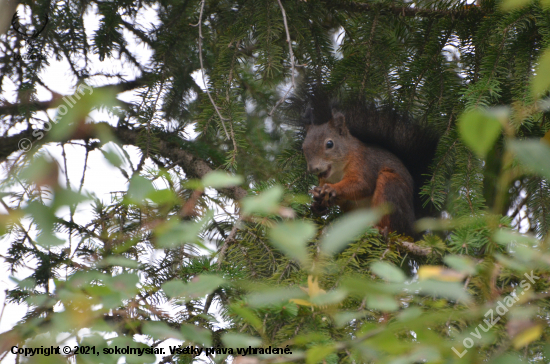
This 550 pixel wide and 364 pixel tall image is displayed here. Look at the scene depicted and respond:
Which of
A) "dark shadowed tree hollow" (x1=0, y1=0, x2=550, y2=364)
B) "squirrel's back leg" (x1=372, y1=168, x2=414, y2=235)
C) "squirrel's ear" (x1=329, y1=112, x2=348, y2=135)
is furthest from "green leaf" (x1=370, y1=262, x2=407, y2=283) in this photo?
"squirrel's ear" (x1=329, y1=112, x2=348, y2=135)

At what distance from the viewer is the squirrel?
2.12 metres

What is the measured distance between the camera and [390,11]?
1930 millimetres

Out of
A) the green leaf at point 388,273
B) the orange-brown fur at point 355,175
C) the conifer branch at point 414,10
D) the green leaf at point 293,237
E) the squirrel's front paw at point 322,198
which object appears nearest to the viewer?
the green leaf at point 293,237

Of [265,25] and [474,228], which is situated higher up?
[265,25]

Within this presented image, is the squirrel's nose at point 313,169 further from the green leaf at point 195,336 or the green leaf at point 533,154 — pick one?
the green leaf at point 533,154

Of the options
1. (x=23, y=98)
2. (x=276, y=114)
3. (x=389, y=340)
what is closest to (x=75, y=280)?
(x=389, y=340)

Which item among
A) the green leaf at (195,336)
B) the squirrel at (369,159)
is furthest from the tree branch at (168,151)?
the green leaf at (195,336)

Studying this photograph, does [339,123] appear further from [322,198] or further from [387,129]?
[322,198]

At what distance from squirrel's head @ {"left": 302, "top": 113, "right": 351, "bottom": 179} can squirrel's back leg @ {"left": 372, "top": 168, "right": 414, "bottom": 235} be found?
301 mm

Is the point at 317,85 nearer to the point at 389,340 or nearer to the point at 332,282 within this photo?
the point at 332,282

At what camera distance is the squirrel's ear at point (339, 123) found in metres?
2.44

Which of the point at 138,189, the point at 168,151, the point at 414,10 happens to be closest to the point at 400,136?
the point at 414,10

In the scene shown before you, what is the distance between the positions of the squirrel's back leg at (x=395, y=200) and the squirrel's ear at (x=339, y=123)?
407 mm

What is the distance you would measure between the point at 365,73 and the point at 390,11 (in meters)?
0.28
